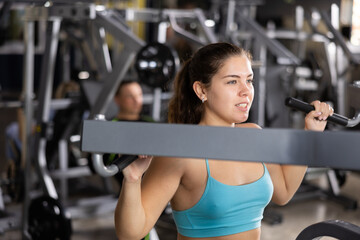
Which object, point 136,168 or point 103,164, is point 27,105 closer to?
point 136,168

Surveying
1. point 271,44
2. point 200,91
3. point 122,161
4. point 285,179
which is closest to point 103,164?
point 122,161

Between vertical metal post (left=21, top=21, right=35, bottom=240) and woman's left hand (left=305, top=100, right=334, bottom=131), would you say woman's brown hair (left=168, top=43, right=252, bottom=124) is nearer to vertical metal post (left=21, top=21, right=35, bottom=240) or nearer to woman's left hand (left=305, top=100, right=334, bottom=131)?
woman's left hand (left=305, top=100, right=334, bottom=131)

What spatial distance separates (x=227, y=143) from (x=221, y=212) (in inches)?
26.4

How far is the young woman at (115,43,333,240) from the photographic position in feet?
4.11

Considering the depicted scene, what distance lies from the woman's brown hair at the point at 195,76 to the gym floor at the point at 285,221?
2.19m

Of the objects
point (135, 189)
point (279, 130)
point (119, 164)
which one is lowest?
point (135, 189)

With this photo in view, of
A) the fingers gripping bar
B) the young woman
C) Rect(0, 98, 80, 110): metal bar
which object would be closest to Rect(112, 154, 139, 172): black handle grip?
the fingers gripping bar

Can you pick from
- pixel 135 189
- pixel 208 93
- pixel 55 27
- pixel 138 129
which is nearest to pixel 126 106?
pixel 55 27

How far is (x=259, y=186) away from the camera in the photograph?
1.41m

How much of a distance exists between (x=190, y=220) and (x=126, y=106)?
2379 millimetres

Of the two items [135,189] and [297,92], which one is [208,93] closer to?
[135,189]

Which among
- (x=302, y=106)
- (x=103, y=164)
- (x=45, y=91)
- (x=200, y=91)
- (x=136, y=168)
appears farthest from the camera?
(x=45, y=91)

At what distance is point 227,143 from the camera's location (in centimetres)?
69

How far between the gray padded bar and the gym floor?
9.69ft
